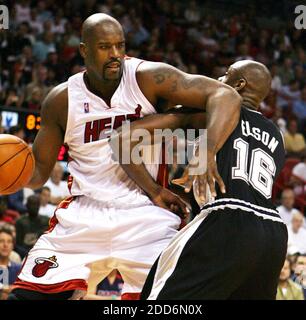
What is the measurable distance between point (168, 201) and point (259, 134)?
66 cm

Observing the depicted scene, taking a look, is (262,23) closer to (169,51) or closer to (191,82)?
(169,51)

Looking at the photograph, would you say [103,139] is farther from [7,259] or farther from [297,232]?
[297,232]

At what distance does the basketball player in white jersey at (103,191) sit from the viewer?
3.83 meters

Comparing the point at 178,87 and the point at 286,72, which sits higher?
the point at 178,87

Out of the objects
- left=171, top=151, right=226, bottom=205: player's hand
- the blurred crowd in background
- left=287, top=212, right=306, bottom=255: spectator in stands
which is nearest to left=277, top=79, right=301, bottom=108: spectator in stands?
the blurred crowd in background

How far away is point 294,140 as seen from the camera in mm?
11703

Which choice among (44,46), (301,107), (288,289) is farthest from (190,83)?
(301,107)

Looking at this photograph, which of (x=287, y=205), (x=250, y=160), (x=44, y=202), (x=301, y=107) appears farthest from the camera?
(x=301, y=107)

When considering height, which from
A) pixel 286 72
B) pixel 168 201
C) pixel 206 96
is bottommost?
pixel 286 72

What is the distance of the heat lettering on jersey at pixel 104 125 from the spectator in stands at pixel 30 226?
3.95 m

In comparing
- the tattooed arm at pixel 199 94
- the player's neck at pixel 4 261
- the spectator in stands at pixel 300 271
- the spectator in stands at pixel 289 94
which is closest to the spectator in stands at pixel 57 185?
the player's neck at pixel 4 261

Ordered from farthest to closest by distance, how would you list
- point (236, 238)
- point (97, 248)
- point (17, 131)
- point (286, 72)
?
point (286, 72)
point (17, 131)
point (97, 248)
point (236, 238)

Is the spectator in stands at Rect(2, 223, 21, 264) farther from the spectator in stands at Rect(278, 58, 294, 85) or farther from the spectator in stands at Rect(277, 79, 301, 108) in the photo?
the spectator in stands at Rect(278, 58, 294, 85)
